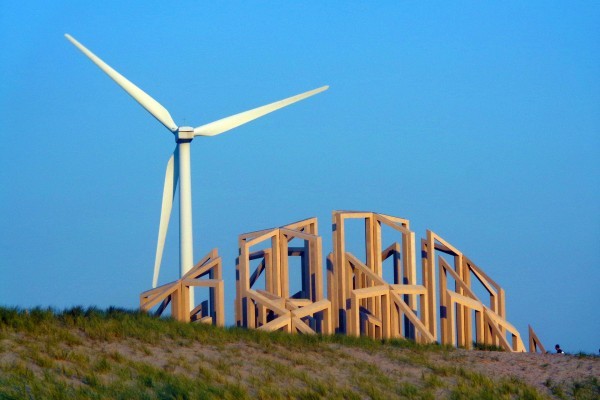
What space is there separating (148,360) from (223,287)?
353 inches

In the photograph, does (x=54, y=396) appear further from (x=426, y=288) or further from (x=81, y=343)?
(x=426, y=288)

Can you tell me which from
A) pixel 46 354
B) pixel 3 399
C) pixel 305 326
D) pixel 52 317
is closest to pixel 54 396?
pixel 3 399

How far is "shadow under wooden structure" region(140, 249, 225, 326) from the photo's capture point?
4116cm

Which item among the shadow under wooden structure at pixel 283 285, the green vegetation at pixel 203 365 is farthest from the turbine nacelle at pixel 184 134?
the green vegetation at pixel 203 365

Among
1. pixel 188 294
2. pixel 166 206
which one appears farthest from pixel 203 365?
pixel 166 206

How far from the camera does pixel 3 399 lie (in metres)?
27.4

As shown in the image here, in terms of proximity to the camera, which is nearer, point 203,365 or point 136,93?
point 203,365

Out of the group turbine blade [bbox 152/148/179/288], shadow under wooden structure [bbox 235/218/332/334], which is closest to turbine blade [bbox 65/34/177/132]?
turbine blade [bbox 152/148/179/288]

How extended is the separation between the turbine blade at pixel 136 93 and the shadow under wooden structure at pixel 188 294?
32.3 feet

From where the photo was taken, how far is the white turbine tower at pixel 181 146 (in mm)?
49781

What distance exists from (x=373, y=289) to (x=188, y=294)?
698 cm

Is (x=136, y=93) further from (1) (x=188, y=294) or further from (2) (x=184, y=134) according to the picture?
(1) (x=188, y=294)

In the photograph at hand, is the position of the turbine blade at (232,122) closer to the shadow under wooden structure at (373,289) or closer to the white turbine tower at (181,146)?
the white turbine tower at (181,146)

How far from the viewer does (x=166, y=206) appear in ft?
167
